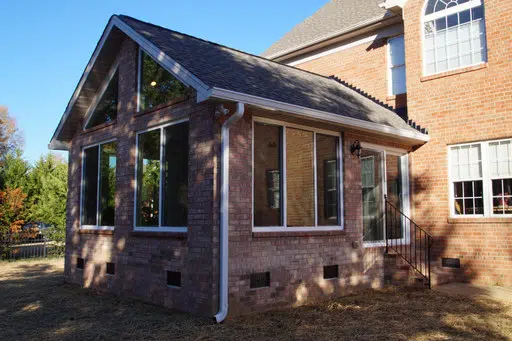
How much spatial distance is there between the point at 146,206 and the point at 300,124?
3.15 m

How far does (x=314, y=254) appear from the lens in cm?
832

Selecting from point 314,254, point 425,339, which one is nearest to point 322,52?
point 314,254

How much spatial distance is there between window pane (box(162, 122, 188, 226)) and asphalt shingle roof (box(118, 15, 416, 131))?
3.81 feet

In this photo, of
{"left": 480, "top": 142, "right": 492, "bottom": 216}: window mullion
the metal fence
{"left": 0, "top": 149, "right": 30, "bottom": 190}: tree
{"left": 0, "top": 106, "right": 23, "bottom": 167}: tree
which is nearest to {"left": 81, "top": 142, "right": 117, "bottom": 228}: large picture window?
{"left": 480, "top": 142, "right": 492, "bottom": 216}: window mullion

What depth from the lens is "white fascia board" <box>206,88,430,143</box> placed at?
22.5ft

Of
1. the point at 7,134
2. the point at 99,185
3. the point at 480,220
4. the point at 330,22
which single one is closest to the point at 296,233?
the point at 480,220

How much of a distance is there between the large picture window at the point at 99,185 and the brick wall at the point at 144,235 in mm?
215

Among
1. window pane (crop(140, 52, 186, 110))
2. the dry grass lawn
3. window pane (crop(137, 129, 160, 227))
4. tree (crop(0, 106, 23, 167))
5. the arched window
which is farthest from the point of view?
tree (crop(0, 106, 23, 167))

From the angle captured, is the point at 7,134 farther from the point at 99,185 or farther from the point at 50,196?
the point at 99,185

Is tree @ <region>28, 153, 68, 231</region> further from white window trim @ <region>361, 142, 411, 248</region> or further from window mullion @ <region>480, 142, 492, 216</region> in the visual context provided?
window mullion @ <region>480, 142, 492, 216</region>

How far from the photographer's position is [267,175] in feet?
26.1

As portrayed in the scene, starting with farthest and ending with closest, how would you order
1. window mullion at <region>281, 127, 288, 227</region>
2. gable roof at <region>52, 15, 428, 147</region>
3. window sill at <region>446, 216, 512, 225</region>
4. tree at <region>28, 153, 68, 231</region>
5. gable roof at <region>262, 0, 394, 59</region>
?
tree at <region>28, 153, 68, 231</region> < gable roof at <region>262, 0, 394, 59</region> < window sill at <region>446, 216, 512, 225</region> < window mullion at <region>281, 127, 288, 227</region> < gable roof at <region>52, 15, 428, 147</region>

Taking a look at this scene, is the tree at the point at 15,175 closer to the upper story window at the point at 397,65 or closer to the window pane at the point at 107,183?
the window pane at the point at 107,183

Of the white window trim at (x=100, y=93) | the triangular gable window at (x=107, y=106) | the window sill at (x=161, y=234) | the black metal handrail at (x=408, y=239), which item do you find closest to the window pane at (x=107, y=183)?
the triangular gable window at (x=107, y=106)
